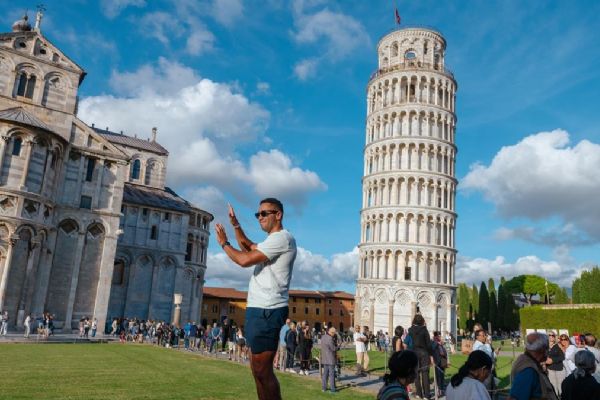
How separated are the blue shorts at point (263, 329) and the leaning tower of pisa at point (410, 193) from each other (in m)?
54.1

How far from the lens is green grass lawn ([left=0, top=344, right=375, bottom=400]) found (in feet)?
35.0

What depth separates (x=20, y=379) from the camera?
39.5 ft

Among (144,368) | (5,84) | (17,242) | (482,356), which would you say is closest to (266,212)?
(482,356)

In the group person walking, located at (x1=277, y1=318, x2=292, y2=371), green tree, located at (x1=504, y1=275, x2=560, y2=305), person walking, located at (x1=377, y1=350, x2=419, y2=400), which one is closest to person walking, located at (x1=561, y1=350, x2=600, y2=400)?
person walking, located at (x1=377, y1=350, x2=419, y2=400)

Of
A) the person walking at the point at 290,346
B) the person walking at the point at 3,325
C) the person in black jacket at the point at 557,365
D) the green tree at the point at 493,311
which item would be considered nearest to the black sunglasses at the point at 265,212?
the person in black jacket at the point at 557,365

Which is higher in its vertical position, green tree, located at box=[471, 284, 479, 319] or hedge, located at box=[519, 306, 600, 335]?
green tree, located at box=[471, 284, 479, 319]

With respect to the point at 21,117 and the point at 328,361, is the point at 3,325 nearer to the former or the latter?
the point at 21,117

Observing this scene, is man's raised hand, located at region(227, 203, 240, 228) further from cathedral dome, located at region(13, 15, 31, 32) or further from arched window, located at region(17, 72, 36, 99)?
cathedral dome, located at region(13, 15, 31, 32)

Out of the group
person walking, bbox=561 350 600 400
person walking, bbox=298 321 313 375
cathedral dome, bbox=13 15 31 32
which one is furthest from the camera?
cathedral dome, bbox=13 15 31 32

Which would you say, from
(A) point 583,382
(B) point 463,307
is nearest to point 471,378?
(A) point 583,382

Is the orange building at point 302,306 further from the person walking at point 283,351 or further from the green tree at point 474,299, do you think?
the person walking at point 283,351

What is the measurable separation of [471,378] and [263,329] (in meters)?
2.16

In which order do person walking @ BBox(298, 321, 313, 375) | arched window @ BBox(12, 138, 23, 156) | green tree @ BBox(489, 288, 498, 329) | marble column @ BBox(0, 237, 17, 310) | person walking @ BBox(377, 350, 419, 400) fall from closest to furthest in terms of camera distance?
1. person walking @ BBox(377, 350, 419, 400)
2. person walking @ BBox(298, 321, 313, 375)
3. marble column @ BBox(0, 237, 17, 310)
4. arched window @ BBox(12, 138, 23, 156)
5. green tree @ BBox(489, 288, 498, 329)

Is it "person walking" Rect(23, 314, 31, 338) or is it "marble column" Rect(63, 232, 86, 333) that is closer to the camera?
"person walking" Rect(23, 314, 31, 338)
